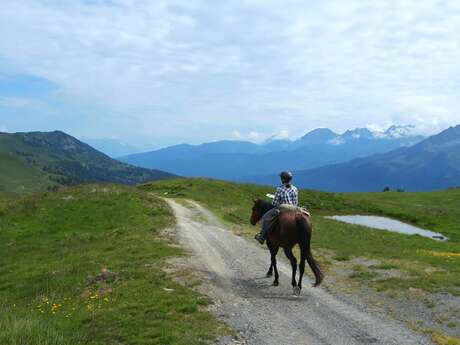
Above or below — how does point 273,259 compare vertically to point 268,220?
below

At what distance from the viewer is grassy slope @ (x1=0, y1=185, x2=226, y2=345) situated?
13125 mm

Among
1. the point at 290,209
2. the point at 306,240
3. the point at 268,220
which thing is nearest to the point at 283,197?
the point at 290,209

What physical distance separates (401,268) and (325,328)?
11096 mm

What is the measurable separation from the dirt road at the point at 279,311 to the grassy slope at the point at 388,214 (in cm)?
456

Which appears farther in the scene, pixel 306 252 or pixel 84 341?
pixel 306 252

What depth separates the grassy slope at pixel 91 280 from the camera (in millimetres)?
13125

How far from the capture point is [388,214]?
3282 inches

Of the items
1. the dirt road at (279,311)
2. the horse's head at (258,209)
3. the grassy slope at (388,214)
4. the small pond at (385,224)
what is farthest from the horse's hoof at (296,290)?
the small pond at (385,224)

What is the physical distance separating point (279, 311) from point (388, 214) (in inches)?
2874

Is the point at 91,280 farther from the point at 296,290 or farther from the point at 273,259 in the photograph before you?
the point at 296,290

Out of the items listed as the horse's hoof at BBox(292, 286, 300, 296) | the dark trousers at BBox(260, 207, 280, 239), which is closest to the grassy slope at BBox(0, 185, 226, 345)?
the horse's hoof at BBox(292, 286, 300, 296)

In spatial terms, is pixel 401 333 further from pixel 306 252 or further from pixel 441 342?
pixel 306 252


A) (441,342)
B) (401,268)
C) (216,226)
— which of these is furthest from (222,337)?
(216,226)

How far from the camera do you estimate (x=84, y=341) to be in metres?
12.5
